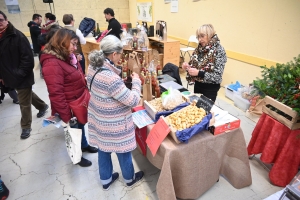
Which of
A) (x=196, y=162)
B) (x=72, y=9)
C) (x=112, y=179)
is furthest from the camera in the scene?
(x=72, y=9)

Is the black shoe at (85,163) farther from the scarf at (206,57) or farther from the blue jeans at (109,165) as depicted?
the scarf at (206,57)

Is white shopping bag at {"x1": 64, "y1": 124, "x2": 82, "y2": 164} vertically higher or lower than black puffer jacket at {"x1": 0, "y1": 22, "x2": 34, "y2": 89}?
lower

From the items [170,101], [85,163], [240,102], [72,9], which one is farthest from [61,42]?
[72,9]

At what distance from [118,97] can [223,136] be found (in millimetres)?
823

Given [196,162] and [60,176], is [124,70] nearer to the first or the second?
[196,162]

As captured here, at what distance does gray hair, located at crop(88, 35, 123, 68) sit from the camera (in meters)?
1.25

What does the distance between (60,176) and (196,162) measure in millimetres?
1447

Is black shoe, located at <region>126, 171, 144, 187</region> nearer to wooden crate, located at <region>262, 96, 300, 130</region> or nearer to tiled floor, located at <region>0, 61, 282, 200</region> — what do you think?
tiled floor, located at <region>0, 61, 282, 200</region>

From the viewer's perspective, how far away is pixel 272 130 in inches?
70.9

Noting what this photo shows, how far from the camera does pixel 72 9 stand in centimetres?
707

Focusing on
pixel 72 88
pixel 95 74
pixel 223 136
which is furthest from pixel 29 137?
pixel 223 136

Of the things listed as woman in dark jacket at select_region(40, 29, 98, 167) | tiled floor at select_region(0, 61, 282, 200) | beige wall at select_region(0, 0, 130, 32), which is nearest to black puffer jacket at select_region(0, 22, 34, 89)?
woman in dark jacket at select_region(40, 29, 98, 167)

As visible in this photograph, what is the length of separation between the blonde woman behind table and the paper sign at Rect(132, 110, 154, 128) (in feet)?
0.23

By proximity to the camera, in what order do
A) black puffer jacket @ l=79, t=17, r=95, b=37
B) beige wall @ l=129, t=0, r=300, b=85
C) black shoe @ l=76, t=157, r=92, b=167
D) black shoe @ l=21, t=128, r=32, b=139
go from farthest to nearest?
black puffer jacket @ l=79, t=17, r=95, b=37 → beige wall @ l=129, t=0, r=300, b=85 → black shoe @ l=21, t=128, r=32, b=139 → black shoe @ l=76, t=157, r=92, b=167
